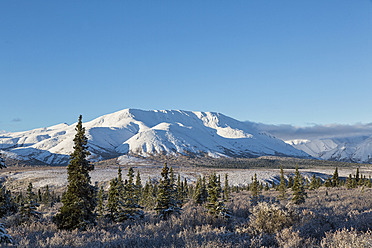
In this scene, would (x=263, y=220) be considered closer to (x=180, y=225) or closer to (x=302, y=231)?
(x=302, y=231)

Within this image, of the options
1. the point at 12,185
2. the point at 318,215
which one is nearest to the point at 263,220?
the point at 318,215

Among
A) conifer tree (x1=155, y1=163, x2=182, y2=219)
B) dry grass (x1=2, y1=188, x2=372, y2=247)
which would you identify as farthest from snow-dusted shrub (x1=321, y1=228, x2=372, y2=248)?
conifer tree (x1=155, y1=163, x2=182, y2=219)

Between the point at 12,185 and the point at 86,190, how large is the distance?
138269 millimetres

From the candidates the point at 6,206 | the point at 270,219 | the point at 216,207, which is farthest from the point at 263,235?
the point at 6,206

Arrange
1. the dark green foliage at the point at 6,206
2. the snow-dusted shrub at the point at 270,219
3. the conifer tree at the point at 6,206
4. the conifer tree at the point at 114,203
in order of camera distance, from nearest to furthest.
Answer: the snow-dusted shrub at the point at 270,219 → the dark green foliage at the point at 6,206 → the conifer tree at the point at 6,206 → the conifer tree at the point at 114,203

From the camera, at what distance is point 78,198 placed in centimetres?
1473

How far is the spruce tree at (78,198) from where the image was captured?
14.1 m

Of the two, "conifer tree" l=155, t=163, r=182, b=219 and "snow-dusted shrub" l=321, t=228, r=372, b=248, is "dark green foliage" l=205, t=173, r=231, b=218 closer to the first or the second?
"conifer tree" l=155, t=163, r=182, b=219

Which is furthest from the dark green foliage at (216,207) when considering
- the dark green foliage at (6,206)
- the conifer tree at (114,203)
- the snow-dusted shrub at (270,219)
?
the dark green foliage at (6,206)

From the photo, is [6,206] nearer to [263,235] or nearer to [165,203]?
[165,203]

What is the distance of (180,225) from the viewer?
10477 mm

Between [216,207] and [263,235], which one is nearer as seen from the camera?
[263,235]

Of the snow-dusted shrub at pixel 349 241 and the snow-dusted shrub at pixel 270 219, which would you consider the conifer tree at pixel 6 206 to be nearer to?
the snow-dusted shrub at pixel 270 219

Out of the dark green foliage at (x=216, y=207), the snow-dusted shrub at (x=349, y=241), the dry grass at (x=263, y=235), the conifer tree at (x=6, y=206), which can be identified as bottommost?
the conifer tree at (x=6, y=206)
